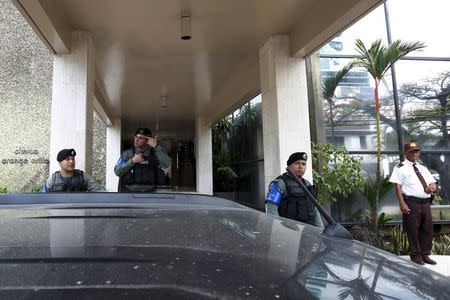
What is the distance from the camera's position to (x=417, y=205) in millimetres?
5289

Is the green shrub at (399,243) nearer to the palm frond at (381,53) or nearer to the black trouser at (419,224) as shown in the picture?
the black trouser at (419,224)

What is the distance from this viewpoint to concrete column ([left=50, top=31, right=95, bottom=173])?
5.45m

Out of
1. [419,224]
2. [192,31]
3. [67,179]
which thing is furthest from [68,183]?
[419,224]

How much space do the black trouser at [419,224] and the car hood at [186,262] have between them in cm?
444

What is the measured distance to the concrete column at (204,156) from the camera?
44.4ft

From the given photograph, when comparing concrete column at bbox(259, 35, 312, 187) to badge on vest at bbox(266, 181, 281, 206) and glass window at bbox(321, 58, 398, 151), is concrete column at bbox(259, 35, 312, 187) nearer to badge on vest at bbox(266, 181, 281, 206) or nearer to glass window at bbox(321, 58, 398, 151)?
glass window at bbox(321, 58, 398, 151)

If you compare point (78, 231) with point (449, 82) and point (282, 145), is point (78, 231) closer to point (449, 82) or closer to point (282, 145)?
point (282, 145)

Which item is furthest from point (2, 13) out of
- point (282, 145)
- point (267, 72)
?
point (282, 145)

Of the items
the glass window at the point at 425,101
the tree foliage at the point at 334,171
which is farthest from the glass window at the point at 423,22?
the tree foliage at the point at 334,171

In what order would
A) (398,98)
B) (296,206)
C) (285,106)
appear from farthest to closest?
(398,98)
(285,106)
(296,206)

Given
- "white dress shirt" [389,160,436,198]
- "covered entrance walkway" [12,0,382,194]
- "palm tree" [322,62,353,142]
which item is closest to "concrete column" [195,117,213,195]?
"covered entrance walkway" [12,0,382,194]

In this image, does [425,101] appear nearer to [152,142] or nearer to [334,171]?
[334,171]

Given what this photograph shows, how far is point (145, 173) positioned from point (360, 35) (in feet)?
19.0

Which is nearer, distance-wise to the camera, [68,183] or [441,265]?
[68,183]
